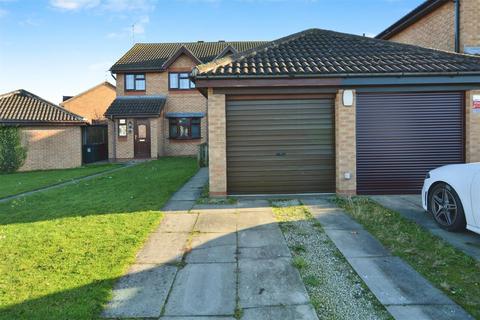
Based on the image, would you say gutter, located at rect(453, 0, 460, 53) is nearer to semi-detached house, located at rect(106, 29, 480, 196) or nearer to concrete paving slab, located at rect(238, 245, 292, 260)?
semi-detached house, located at rect(106, 29, 480, 196)

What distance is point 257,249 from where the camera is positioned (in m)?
4.73

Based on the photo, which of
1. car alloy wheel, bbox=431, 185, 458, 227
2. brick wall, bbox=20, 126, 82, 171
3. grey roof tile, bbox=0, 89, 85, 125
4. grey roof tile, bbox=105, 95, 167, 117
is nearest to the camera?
car alloy wheel, bbox=431, 185, 458, 227

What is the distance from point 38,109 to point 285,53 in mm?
16136

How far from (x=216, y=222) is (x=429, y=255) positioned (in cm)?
335

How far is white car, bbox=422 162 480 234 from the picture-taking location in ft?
16.0

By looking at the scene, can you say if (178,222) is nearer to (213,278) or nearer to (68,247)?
→ (68,247)

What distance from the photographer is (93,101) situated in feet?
111

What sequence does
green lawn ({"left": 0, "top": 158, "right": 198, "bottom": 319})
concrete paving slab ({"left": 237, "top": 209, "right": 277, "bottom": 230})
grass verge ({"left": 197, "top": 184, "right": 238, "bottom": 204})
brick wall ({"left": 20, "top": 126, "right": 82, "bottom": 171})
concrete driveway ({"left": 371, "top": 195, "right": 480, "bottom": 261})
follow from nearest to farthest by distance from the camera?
green lawn ({"left": 0, "top": 158, "right": 198, "bottom": 319})
concrete driveway ({"left": 371, "top": 195, "right": 480, "bottom": 261})
concrete paving slab ({"left": 237, "top": 209, "right": 277, "bottom": 230})
grass verge ({"left": 197, "top": 184, "right": 238, "bottom": 204})
brick wall ({"left": 20, "top": 126, "right": 82, "bottom": 171})

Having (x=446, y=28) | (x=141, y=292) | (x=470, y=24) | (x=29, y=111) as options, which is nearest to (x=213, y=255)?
(x=141, y=292)

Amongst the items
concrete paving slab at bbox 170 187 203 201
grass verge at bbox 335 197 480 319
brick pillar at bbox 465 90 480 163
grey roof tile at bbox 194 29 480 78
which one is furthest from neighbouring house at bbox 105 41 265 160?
grass verge at bbox 335 197 480 319

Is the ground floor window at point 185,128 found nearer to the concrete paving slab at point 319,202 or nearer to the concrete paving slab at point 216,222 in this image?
the concrete paving slab at point 319,202

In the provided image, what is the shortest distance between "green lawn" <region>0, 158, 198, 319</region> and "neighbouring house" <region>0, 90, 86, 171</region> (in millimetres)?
11056

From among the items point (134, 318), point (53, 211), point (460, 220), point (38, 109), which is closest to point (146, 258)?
point (134, 318)

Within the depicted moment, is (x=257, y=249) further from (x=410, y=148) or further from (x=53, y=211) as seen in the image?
(x=410, y=148)
